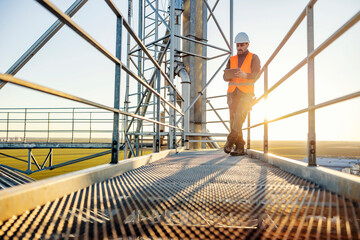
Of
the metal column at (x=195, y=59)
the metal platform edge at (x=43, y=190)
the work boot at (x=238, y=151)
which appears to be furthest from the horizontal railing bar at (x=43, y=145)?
the metal platform edge at (x=43, y=190)

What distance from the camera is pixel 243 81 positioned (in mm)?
3584

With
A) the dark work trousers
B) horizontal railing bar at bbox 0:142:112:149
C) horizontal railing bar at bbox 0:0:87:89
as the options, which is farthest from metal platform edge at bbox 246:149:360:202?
horizontal railing bar at bbox 0:142:112:149

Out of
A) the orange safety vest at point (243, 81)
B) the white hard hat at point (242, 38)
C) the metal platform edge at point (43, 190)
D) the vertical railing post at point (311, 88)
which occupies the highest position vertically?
the white hard hat at point (242, 38)

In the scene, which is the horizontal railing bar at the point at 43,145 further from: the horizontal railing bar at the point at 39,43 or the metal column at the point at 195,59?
the horizontal railing bar at the point at 39,43

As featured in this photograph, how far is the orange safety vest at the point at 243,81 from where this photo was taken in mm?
3520

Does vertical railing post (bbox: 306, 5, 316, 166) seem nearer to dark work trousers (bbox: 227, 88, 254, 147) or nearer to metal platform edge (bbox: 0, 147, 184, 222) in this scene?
metal platform edge (bbox: 0, 147, 184, 222)

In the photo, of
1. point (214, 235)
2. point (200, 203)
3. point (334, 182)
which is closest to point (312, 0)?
point (334, 182)

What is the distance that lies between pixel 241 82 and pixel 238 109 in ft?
1.31

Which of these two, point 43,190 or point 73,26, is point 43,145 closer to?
point 73,26

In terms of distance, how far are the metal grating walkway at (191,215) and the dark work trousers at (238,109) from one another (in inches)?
91.2

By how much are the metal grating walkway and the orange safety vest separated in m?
2.37

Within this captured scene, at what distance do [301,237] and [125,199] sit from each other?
0.74 meters

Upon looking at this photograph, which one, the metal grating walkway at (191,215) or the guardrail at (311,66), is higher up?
the guardrail at (311,66)

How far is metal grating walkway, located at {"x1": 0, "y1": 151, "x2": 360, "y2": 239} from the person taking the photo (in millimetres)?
735
